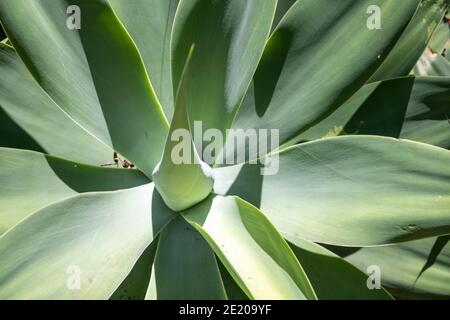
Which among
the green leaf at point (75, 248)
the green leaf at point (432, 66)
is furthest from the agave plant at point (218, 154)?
the green leaf at point (432, 66)

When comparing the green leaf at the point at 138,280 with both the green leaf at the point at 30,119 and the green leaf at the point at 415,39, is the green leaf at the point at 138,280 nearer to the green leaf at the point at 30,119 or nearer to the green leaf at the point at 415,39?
the green leaf at the point at 30,119

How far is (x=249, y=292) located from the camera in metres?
0.60

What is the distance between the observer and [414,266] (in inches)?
34.1

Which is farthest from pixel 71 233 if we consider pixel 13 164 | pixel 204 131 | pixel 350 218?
pixel 350 218

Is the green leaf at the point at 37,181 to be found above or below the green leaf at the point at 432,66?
below

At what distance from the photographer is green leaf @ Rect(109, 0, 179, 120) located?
Answer: 33.6 inches

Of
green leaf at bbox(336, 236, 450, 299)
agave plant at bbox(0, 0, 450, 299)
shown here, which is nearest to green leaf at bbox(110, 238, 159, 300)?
agave plant at bbox(0, 0, 450, 299)

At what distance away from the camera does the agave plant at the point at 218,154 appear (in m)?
0.70

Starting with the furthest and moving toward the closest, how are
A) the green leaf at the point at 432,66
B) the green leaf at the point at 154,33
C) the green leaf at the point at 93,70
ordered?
the green leaf at the point at 432,66 < the green leaf at the point at 154,33 < the green leaf at the point at 93,70

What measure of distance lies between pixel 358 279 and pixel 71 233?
48 centimetres

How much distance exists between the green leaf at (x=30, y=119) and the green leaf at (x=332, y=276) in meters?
0.45

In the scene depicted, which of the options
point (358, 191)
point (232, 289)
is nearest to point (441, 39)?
point (358, 191)

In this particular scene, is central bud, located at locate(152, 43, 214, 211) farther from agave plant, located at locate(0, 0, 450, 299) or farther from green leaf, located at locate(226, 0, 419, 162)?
green leaf, located at locate(226, 0, 419, 162)
